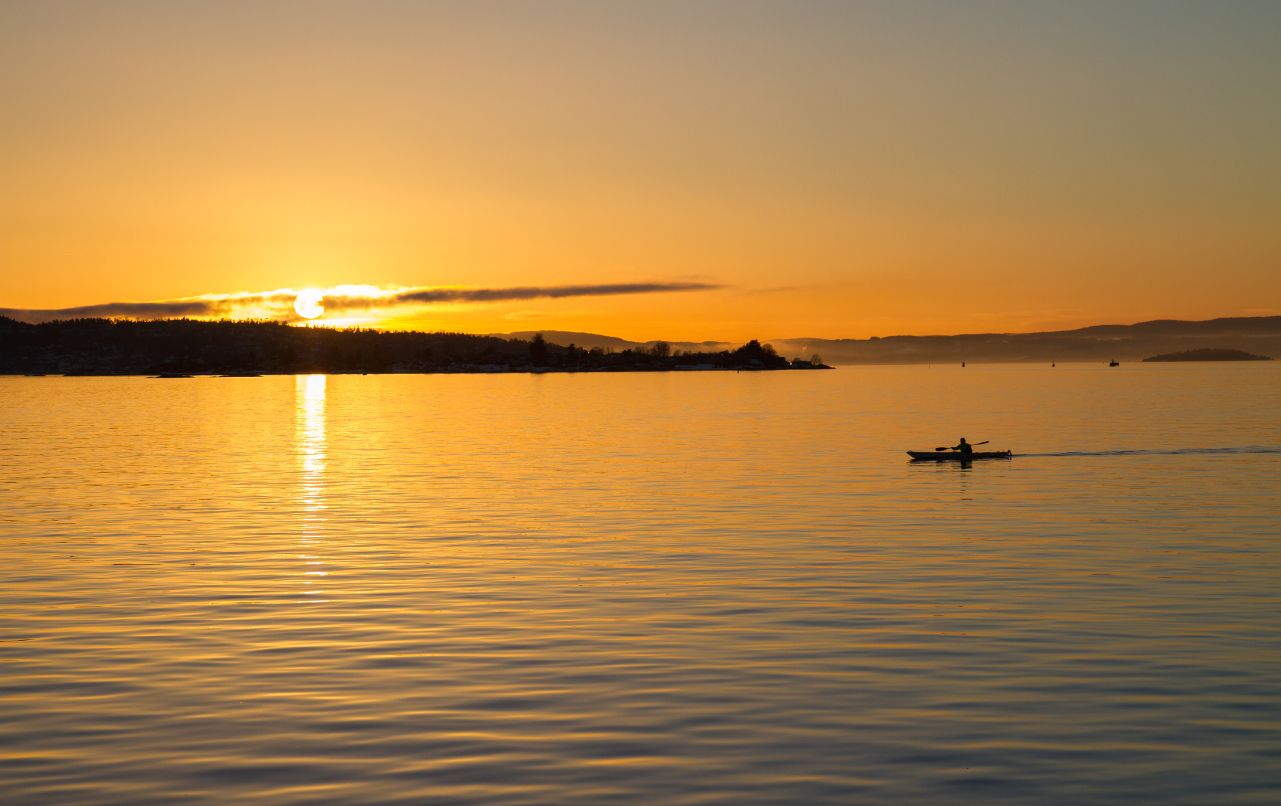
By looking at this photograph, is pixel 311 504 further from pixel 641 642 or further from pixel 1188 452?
pixel 1188 452

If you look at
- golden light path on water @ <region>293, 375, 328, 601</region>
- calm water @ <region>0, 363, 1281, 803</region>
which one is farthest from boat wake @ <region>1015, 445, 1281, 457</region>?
golden light path on water @ <region>293, 375, 328, 601</region>

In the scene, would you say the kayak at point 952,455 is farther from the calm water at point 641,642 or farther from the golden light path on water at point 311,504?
the golden light path on water at point 311,504

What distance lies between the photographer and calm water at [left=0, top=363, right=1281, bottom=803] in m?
17.7

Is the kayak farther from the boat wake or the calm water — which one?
the calm water

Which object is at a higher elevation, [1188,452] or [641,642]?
[641,642]

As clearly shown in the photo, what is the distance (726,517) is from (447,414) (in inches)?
4657

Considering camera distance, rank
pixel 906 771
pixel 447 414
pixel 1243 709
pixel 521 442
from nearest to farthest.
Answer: pixel 906 771 → pixel 1243 709 → pixel 521 442 → pixel 447 414

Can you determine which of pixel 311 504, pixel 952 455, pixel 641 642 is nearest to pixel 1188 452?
pixel 952 455

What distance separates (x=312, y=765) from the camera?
1784cm

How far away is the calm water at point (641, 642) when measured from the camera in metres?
17.7

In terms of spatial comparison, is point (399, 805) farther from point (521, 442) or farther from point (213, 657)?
point (521, 442)

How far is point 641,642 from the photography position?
26.2m

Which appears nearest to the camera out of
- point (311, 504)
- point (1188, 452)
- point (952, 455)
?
point (311, 504)

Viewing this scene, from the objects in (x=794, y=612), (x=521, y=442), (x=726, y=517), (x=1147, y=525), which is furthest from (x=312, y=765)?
(x=521, y=442)
